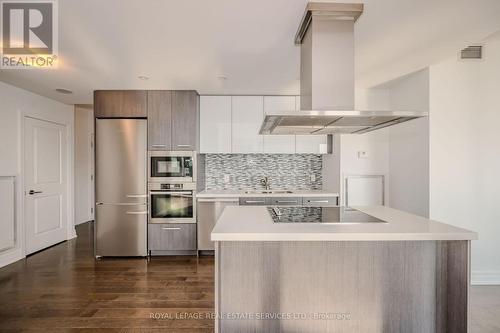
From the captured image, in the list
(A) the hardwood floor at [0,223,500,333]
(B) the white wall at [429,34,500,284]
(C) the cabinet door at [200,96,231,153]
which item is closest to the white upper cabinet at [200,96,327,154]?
(C) the cabinet door at [200,96,231,153]

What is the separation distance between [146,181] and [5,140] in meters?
1.85

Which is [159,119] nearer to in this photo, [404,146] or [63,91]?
[63,91]

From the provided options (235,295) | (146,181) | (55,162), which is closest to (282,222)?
(235,295)

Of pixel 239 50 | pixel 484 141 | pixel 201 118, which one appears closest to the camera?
pixel 239 50

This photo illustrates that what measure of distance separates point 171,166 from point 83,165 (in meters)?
3.30

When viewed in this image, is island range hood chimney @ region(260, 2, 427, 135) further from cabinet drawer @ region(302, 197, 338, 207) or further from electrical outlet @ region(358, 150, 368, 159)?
cabinet drawer @ region(302, 197, 338, 207)

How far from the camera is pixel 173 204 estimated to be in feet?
12.5

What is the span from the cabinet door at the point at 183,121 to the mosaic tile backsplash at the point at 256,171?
0.61m

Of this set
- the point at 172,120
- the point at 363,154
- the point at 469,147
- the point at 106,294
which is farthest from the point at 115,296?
the point at 469,147

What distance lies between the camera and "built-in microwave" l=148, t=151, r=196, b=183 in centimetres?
379

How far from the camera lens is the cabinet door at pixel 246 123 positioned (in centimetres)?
405

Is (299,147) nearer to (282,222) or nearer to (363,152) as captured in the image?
(363,152)

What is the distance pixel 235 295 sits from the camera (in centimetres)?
174

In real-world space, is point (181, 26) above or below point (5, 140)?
above
